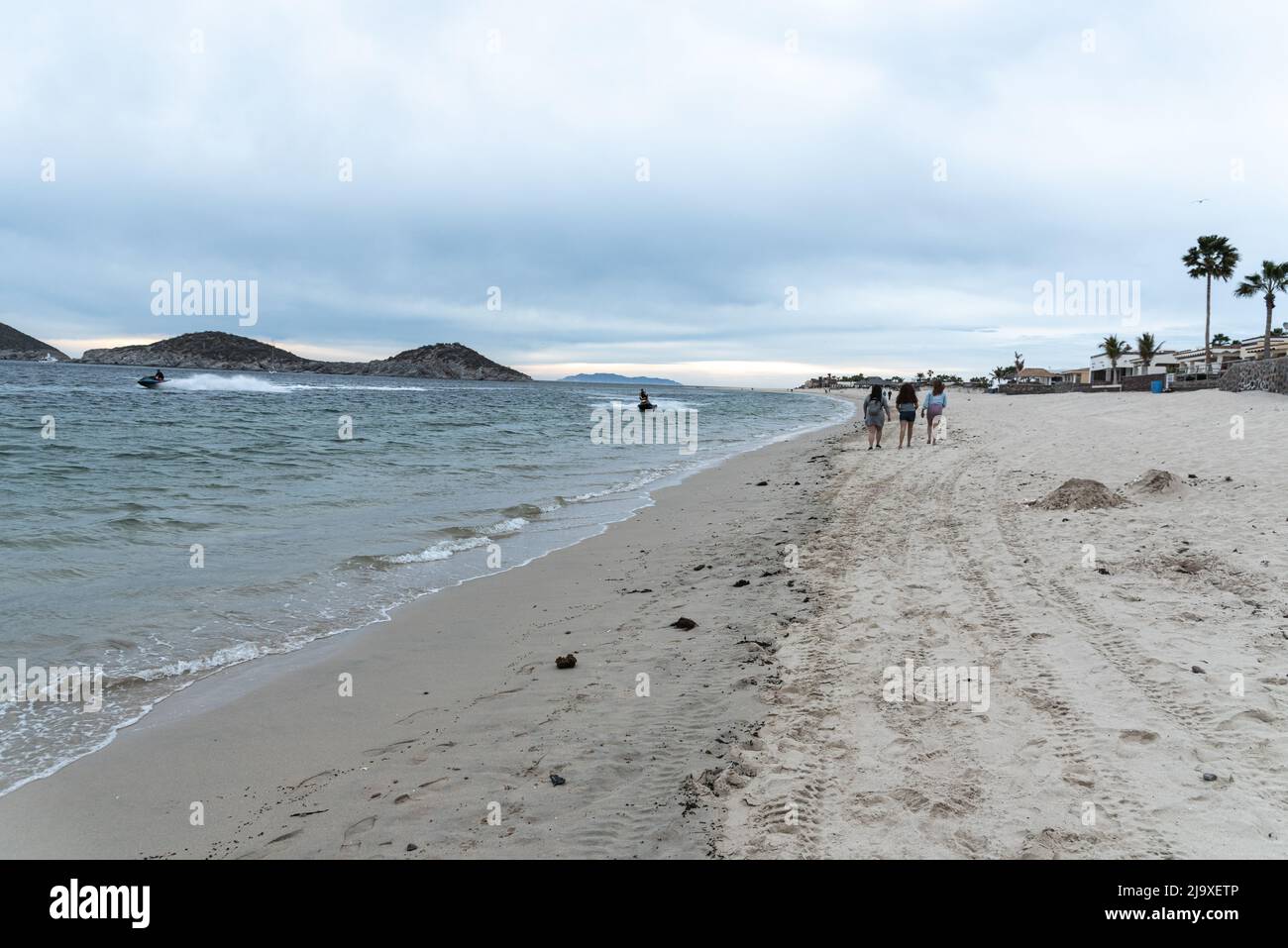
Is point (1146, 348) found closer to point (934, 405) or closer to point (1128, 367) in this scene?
point (1128, 367)

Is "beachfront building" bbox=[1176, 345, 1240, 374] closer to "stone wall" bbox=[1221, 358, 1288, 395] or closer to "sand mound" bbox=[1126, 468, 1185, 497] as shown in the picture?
"stone wall" bbox=[1221, 358, 1288, 395]

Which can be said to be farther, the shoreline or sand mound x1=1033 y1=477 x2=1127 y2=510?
sand mound x1=1033 y1=477 x2=1127 y2=510

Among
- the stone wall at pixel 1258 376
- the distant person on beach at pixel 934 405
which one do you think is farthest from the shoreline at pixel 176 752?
the stone wall at pixel 1258 376

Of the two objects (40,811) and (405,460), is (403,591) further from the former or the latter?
(405,460)

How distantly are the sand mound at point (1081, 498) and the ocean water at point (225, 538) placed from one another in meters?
6.71

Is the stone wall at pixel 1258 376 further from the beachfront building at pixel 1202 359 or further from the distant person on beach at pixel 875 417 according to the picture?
the beachfront building at pixel 1202 359

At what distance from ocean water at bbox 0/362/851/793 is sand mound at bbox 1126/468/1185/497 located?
310 inches

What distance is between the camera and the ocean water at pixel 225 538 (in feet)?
20.1

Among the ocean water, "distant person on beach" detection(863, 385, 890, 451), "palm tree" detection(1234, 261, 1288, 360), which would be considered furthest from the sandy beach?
"palm tree" detection(1234, 261, 1288, 360)

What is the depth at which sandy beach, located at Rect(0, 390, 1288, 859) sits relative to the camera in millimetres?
Result: 3338

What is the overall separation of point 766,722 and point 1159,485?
854 centimetres

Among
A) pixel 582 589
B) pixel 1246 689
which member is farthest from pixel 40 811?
pixel 1246 689

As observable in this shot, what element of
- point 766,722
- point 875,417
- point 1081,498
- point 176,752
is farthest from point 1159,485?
point 875,417

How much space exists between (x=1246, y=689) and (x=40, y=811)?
679cm
